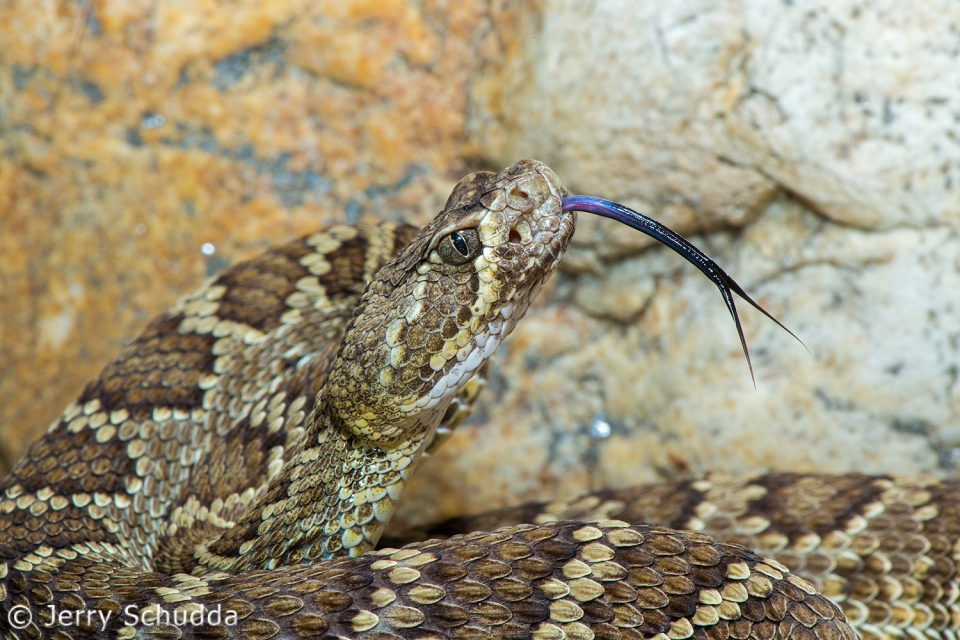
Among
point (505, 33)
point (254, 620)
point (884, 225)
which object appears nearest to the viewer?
point (254, 620)

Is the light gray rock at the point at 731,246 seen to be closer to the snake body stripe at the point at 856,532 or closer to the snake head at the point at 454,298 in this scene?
the snake body stripe at the point at 856,532

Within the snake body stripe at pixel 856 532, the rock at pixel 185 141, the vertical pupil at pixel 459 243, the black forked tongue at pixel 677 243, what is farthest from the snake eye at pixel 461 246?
the rock at pixel 185 141

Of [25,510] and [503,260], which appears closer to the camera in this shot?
[503,260]

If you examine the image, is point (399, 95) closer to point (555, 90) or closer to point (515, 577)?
point (555, 90)

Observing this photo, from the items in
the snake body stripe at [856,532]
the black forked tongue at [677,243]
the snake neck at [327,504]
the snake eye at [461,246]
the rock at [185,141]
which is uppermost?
the rock at [185,141]

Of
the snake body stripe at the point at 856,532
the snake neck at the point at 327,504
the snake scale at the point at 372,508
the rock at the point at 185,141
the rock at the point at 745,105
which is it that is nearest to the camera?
the snake scale at the point at 372,508

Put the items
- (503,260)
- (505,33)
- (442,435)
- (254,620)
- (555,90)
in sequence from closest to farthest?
1. (254,620)
2. (503,260)
3. (442,435)
4. (555,90)
5. (505,33)

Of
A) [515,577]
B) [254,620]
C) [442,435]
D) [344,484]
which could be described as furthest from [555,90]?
[254,620]

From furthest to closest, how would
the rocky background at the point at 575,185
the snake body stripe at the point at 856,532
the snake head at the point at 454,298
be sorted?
the rocky background at the point at 575,185 → the snake body stripe at the point at 856,532 → the snake head at the point at 454,298
